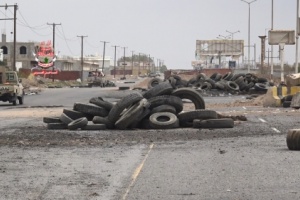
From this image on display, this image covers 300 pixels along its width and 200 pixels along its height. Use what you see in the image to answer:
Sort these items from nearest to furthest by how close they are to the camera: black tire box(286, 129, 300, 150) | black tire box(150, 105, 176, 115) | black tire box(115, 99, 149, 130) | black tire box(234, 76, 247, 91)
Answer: black tire box(286, 129, 300, 150)
black tire box(115, 99, 149, 130)
black tire box(150, 105, 176, 115)
black tire box(234, 76, 247, 91)

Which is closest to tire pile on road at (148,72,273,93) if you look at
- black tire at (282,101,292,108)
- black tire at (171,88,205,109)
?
black tire at (282,101,292,108)

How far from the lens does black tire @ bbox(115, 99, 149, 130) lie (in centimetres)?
2028

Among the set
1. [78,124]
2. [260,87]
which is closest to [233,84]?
[260,87]

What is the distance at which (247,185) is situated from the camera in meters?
9.71

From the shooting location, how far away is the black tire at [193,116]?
2066 cm

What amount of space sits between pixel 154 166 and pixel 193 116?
348 inches

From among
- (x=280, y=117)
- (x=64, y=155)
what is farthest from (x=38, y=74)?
(x=64, y=155)

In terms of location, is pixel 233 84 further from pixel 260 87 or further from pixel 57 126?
pixel 57 126

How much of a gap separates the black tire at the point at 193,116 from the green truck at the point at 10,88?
74.9 ft

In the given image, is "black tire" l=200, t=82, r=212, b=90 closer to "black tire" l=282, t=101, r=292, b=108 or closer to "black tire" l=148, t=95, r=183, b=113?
"black tire" l=282, t=101, r=292, b=108

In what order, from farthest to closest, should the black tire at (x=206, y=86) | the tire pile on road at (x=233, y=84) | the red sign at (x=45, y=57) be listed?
the red sign at (x=45, y=57), the black tire at (x=206, y=86), the tire pile on road at (x=233, y=84)

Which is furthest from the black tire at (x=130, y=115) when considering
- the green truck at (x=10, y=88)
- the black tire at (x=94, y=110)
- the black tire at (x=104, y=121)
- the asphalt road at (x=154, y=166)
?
the green truck at (x=10, y=88)

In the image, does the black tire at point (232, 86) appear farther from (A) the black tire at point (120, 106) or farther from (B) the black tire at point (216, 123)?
(A) the black tire at point (120, 106)

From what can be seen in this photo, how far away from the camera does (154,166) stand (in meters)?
12.0
